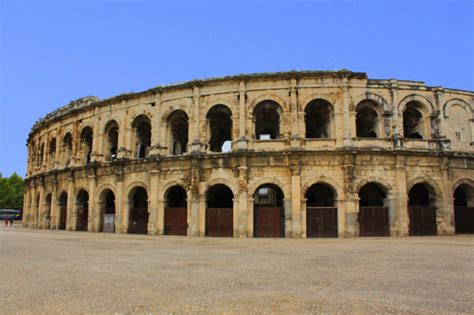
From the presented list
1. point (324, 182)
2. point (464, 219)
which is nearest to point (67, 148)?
point (324, 182)

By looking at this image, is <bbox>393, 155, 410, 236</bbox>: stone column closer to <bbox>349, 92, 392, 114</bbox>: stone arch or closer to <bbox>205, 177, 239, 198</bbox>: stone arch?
<bbox>349, 92, 392, 114</bbox>: stone arch

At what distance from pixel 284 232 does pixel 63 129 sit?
18.6 meters

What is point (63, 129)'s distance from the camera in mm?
25078

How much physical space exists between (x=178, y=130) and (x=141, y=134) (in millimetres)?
2690

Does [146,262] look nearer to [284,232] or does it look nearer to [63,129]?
[284,232]

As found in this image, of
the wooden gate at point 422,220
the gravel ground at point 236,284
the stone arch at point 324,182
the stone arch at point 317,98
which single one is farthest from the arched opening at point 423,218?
the gravel ground at point 236,284

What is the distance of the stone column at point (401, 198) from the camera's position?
659 inches

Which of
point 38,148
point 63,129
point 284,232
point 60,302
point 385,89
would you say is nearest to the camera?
point 60,302

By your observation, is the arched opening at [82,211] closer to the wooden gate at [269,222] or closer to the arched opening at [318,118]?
the wooden gate at [269,222]

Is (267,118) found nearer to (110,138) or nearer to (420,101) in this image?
(420,101)

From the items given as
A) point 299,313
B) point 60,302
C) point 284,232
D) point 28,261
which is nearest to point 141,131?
point 284,232

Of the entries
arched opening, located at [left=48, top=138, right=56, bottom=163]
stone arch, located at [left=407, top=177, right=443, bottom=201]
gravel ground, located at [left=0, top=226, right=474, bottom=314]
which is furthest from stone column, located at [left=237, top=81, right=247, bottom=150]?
arched opening, located at [left=48, top=138, right=56, bottom=163]

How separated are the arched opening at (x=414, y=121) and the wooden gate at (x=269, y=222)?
9563mm

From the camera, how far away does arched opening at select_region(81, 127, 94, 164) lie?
2362 cm
